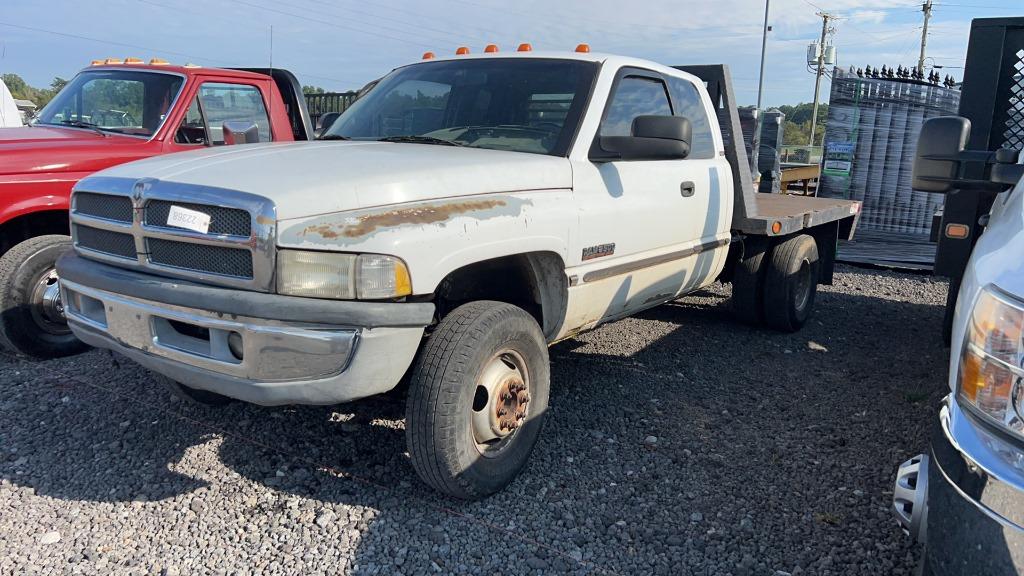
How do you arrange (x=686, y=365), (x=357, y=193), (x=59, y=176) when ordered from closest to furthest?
(x=357, y=193), (x=59, y=176), (x=686, y=365)

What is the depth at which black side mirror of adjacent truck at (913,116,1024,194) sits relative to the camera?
10.6 feet

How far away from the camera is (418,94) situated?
439 centimetres

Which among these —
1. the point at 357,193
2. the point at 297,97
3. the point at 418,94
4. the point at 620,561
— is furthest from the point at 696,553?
the point at 297,97

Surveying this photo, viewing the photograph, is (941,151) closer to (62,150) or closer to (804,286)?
(804,286)

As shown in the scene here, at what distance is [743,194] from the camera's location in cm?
521

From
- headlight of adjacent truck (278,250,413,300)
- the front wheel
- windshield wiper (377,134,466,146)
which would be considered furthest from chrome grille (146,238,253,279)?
windshield wiper (377,134,466,146)

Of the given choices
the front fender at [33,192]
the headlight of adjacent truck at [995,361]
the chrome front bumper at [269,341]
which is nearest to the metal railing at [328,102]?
the front fender at [33,192]

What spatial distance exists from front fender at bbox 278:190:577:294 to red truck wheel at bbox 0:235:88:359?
2.86m

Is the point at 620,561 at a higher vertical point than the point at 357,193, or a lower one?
lower

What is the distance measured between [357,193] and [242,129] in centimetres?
239

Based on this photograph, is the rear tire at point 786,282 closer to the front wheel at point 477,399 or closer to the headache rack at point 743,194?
the headache rack at point 743,194

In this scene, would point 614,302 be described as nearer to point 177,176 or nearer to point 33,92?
point 177,176

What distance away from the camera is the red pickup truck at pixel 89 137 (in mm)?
4723

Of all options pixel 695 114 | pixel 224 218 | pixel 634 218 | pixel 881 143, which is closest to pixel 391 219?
pixel 224 218
